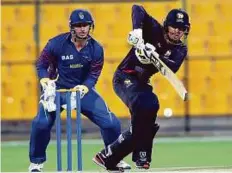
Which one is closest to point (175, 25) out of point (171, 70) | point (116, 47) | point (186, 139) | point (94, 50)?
point (171, 70)

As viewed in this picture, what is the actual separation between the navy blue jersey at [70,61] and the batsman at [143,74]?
0.75 ft

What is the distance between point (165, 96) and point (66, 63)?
3981 mm

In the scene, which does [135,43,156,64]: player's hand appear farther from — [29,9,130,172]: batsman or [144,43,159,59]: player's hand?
[29,9,130,172]: batsman

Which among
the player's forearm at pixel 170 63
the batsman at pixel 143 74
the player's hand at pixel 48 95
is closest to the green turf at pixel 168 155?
the batsman at pixel 143 74

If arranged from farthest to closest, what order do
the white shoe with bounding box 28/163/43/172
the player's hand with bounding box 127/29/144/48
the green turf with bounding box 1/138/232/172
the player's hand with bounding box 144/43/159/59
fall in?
the green turf with bounding box 1/138/232/172 → the white shoe with bounding box 28/163/43/172 → the player's hand with bounding box 144/43/159/59 → the player's hand with bounding box 127/29/144/48

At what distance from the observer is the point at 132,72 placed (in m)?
7.03

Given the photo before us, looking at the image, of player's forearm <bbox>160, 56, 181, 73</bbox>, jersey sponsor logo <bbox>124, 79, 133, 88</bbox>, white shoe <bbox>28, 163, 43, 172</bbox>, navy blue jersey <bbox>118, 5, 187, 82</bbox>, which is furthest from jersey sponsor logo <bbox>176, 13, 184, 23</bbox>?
white shoe <bbox>28, 163, 43, 172</bbox>

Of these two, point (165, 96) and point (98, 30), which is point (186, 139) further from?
point (98, 30)

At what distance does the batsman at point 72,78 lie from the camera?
687cm

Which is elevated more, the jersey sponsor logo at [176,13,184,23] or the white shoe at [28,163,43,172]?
the jersey sponsor logo at [176,13,184,23]

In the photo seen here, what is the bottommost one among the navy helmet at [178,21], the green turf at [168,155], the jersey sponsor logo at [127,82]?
the green turf at [168,155]

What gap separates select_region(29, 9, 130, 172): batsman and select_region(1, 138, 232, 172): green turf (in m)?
0.88

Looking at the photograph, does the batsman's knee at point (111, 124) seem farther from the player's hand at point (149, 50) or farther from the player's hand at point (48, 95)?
the player's hand at point (149, 50)

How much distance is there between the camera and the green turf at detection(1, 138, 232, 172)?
816cm
